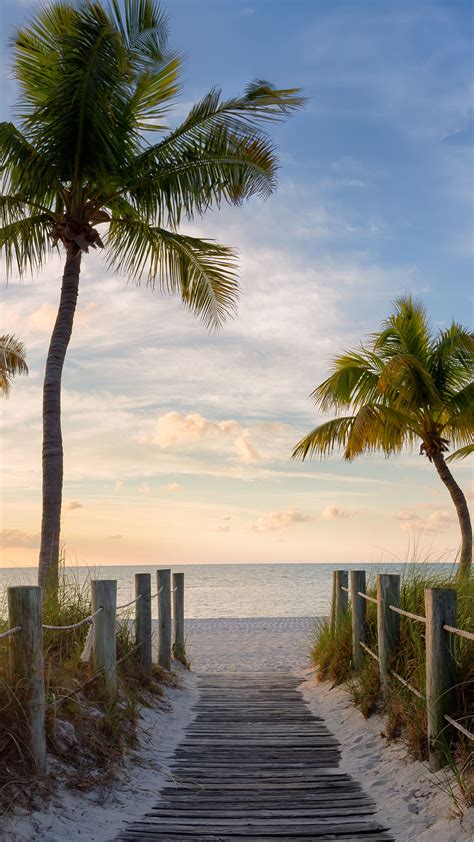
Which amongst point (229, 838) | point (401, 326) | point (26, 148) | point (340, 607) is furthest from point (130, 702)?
point (401, 326)

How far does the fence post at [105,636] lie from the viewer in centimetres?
661

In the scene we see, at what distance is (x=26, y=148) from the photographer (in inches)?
418

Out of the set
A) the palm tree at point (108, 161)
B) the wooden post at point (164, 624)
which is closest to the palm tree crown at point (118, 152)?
the palm tree at point (108, 161)

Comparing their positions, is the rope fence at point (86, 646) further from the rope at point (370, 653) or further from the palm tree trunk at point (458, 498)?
the palm tree trunk at point (458, 498)

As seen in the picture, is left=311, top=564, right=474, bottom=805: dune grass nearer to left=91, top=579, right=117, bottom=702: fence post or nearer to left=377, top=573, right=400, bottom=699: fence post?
left=377, top=573, right=400, bottom=699: fence post

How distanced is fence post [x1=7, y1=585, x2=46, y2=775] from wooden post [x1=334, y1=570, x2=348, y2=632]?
5.31 metres

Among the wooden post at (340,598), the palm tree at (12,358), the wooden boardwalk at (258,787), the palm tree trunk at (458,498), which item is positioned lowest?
the wooden boardwalk at (258,787)

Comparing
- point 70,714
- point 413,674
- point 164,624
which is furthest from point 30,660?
point 164,624

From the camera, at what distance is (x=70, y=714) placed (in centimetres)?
595

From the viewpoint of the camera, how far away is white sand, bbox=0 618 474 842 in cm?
480

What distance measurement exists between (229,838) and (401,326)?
42.5 ft

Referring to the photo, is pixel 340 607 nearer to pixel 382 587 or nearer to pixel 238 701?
pixel 238 701

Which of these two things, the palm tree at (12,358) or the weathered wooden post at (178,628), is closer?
the weathered wooden post at (178,628)

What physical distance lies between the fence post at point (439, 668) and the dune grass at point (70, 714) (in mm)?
2383
